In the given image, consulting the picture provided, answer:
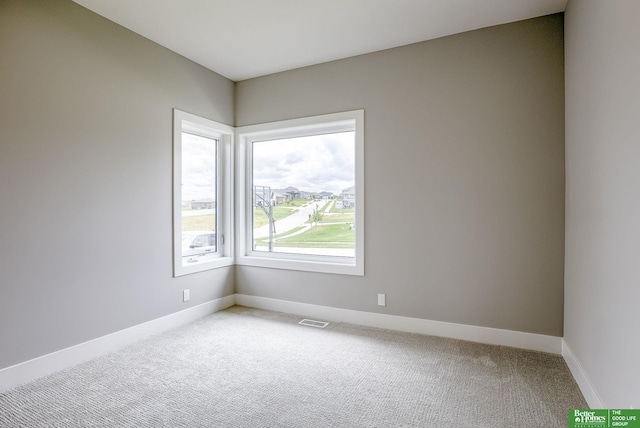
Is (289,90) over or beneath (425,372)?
over

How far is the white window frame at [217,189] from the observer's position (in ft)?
11.3

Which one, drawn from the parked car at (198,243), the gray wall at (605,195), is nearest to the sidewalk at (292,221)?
the parked car at (198,243)

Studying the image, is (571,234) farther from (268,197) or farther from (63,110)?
(63,110)

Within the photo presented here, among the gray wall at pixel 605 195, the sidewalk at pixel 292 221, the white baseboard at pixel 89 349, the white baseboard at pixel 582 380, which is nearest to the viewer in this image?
the gray wall at pixel 605 195

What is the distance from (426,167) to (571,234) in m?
1.24

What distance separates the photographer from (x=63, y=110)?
8.39 feet

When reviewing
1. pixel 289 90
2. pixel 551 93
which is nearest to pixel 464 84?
pixel 551 93

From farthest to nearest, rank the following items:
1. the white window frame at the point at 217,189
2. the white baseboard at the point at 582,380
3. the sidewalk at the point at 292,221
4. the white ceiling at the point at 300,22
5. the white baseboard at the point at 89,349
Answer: the sidewalk at the point at 292,221
the white window frame at the point at 217,189
the white ceiling at the point at 300,22
the white baseboard at the point at 89,349
the white baseboard at the point at 582,380

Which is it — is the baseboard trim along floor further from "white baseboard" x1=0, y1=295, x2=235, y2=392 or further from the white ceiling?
the white ceiling

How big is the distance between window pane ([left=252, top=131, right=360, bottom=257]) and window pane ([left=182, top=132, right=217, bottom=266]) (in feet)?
1.69

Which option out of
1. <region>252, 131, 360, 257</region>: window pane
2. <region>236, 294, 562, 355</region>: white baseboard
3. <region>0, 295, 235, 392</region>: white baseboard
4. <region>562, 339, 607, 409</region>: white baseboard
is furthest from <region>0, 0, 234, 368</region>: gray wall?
<region>562, 339, 607, 409</region>: white baseboard

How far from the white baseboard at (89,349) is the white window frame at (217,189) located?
1.49ft

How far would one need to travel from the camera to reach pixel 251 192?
4.32m

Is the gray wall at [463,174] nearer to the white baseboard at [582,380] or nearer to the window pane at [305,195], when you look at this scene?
the white baseboard at [582,380]
